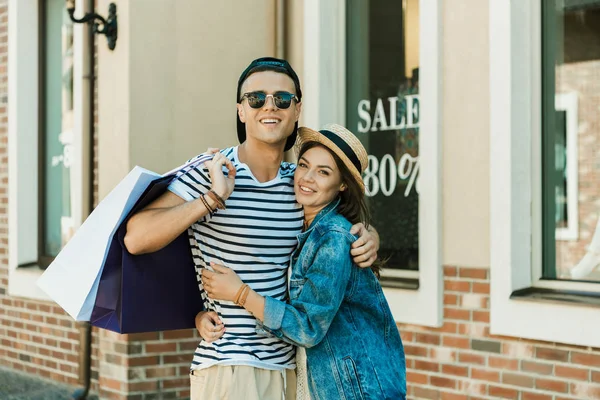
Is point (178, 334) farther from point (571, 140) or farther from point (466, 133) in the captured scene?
point (571, 140)

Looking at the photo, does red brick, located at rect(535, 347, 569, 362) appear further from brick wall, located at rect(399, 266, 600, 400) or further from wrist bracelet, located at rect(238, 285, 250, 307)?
wrist bracelet, located at rect(238, 285, 250, 307)

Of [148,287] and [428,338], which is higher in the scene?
[148,287]

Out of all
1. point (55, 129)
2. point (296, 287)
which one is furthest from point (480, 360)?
point (55, 129)

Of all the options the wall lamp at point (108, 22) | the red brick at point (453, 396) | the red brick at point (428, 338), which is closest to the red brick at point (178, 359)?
the red brick at point (428, 338)

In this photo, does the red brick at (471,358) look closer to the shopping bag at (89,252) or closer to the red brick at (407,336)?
the red brick at (407,336)

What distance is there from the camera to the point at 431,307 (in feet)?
15.9

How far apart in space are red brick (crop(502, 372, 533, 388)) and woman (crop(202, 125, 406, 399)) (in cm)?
192

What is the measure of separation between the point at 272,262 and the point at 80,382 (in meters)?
4.06

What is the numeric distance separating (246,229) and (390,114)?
2.94 meters

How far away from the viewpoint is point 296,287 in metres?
2.65

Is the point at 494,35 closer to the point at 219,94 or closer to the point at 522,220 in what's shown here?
the point at 522,220

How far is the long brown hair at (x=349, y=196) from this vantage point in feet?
9.10

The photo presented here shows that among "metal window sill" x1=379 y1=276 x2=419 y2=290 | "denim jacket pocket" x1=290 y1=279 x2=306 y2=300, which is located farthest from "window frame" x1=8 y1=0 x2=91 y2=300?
"denim jacket pocket" x1=290 y1=279 x2=306 y2=300

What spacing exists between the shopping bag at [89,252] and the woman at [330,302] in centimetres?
34
